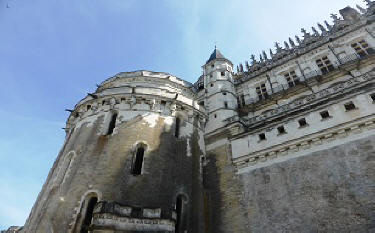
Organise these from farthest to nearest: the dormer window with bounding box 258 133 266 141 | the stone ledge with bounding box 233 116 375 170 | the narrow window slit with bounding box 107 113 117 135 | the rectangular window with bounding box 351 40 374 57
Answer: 1. the rectangular window with bounding box 351 40 374 57
2. the narrow window slit with bounding box 107 113 117 135
3. the dormer window with bounding box 258 133 266 141
4. the stone ledge with bounding box 233 116 375 170

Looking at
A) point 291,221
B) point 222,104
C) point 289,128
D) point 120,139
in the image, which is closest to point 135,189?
point 120,139

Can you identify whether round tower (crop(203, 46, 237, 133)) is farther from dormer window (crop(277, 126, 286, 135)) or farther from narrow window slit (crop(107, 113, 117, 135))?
narrow window slit (crop(107, 113, 117, 135))

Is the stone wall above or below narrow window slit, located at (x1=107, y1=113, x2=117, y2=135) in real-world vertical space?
below

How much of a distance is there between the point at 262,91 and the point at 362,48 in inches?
358

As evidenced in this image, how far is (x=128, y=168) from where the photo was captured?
15891 mm

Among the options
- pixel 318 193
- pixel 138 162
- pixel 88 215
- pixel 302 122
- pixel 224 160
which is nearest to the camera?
pixel 318 193

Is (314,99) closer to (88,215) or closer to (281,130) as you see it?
(281,130)

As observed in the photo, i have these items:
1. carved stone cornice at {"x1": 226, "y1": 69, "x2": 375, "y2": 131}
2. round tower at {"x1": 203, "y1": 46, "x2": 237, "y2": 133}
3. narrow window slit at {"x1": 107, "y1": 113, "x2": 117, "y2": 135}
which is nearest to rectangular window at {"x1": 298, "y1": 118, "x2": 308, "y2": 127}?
carved stone cornice at {"x1": 226, "y1": 69, "x2": 375, "y2": 131}

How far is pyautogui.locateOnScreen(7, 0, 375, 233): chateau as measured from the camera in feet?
43.1

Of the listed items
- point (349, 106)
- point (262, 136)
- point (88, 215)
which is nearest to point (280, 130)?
point (262, 136)

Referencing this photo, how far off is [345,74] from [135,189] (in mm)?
18432

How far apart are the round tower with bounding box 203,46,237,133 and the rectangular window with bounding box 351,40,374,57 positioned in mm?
11377

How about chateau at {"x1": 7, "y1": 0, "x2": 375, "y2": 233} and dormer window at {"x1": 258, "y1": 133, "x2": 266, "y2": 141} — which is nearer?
chateau at {"x1": 7, "y1": 0, "x2": 375, "y2": 233}

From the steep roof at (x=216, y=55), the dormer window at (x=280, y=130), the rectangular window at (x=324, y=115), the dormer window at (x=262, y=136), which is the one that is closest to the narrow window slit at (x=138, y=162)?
the dormer window at (x=262, y=136)
